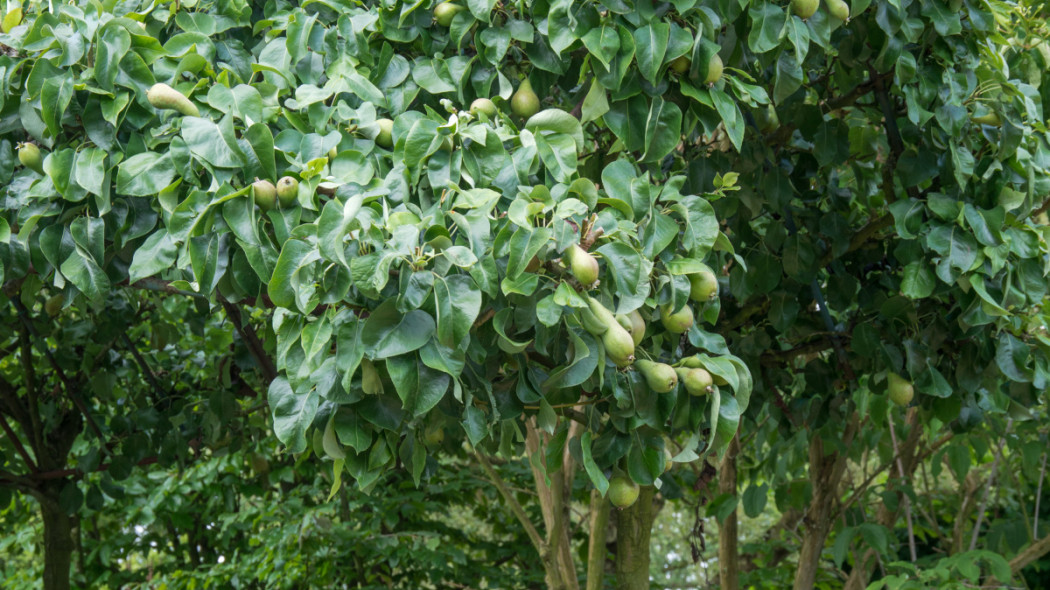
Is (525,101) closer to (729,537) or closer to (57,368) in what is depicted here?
(57,368)

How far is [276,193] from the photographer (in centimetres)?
134

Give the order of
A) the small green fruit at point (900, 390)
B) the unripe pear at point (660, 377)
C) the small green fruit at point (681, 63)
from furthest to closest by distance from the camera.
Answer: the small green fruit at point (900, 390) < the small green fruit at point (681, 63) < the unripe pear at point (660, 377)

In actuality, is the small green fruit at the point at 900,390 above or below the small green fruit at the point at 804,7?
below

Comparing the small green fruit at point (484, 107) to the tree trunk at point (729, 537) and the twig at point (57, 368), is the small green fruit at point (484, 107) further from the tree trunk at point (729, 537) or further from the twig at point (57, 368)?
the tree trunk at point (729, 537)

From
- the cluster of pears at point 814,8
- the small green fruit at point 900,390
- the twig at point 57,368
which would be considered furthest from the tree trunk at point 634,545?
the cluster of pears at point 814,8

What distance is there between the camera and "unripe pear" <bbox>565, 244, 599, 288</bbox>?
1176mm

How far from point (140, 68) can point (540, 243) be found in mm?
773

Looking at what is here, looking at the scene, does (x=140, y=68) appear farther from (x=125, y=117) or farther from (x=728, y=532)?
(x=728, y=532)

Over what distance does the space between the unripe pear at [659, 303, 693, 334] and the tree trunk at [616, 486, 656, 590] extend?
1601 millimetres

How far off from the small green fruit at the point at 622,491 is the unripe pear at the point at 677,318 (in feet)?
0.82

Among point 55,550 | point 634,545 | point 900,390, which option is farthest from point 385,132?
point 55,550

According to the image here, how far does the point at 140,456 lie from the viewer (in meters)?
2.81

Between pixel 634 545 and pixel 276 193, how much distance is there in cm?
190

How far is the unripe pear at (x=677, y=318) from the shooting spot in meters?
1.34
